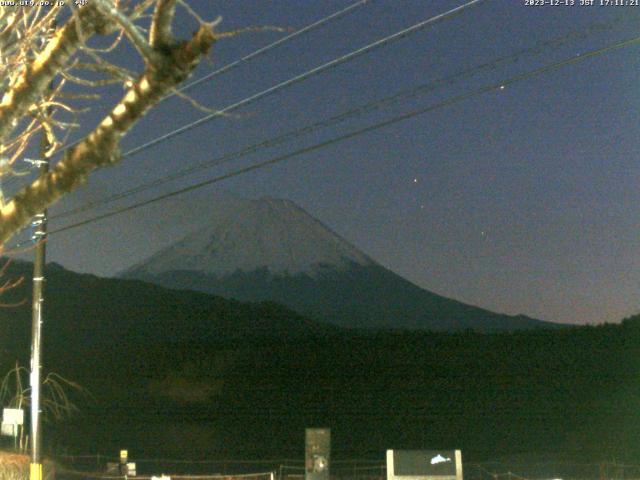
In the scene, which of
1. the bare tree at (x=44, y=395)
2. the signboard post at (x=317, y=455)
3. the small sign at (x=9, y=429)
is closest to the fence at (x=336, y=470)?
the bare tree at (x=44, y=395)

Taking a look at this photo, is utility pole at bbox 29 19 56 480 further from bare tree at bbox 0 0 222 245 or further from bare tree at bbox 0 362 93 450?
bare tree at bbox 0 0 222 245

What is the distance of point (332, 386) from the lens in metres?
84.6

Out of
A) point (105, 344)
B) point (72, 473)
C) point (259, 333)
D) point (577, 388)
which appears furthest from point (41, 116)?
point (259, 333)

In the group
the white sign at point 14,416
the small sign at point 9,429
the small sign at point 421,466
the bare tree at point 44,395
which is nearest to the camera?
the small sign at point 421,466

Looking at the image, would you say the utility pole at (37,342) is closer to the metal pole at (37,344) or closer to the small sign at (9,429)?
the metal pole at (37,344)

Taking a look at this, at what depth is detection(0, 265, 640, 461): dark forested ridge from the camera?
2436 inches

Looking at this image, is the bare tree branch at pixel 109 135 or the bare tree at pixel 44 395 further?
the bare tree at pixel 44 395

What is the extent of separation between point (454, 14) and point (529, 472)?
2934 cm

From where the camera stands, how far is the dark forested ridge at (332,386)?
61.9 metres

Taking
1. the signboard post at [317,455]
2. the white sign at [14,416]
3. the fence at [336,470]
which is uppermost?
the white sign at [14,416]

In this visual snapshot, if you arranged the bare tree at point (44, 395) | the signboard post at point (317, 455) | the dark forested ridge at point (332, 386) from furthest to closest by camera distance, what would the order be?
the dark forested ridge at point (332, 386) < the bare tree at point (44, 395) < the signboard post at point (317, 455)

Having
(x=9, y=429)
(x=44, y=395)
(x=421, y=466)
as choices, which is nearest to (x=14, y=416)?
(x=9, y=429)

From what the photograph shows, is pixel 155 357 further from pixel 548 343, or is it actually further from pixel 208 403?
pixel 548 343

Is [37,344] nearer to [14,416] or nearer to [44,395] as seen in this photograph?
[14,416]
